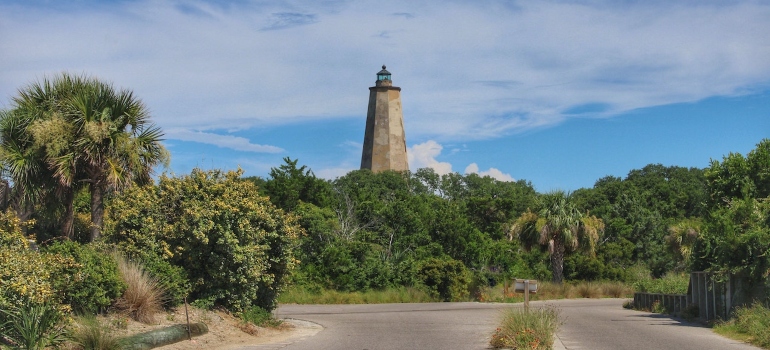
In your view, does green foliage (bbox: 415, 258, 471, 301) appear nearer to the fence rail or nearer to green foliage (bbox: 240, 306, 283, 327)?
the fence rail

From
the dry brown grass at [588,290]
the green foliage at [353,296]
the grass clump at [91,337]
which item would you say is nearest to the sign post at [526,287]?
the grass clump at [91,337]

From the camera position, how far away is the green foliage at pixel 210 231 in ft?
65.5

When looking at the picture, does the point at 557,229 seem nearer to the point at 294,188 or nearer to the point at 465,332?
the point at 294,188

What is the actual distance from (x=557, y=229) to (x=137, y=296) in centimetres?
3385

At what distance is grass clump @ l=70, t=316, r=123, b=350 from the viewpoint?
13828 millimetres

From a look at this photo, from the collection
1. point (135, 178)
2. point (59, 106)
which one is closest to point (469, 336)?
point (135, 178)

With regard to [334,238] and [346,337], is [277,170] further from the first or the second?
[346,337]

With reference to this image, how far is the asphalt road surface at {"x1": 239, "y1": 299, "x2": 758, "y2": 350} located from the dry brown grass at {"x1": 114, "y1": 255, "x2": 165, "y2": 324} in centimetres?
221

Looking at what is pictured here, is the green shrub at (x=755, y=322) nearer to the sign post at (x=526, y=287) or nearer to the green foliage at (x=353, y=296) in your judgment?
the sign post at (x=526, y=287)

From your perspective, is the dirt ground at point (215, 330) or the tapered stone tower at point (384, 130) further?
the tapered stone tower at point (384, 130)

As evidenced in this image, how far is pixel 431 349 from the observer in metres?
17.2

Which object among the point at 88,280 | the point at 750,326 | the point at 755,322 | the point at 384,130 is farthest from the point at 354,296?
the point at 384,130

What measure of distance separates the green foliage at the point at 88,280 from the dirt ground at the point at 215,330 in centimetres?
47

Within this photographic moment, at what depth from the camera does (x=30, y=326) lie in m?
13.2
